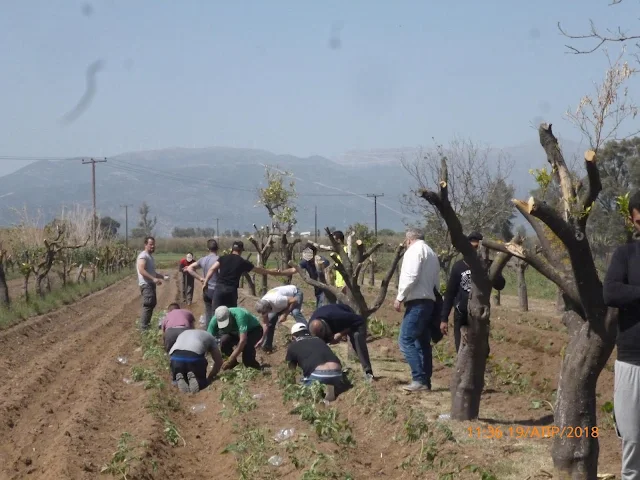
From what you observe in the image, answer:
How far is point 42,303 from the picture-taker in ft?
81.9

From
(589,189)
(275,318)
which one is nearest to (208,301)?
(275,318)

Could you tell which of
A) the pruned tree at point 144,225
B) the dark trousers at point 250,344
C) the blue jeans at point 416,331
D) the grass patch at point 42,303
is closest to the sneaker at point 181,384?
the dark trousers at point 250,344

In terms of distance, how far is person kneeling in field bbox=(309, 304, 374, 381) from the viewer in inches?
409

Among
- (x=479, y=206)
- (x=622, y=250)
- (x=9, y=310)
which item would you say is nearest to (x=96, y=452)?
(x=622, y=250)

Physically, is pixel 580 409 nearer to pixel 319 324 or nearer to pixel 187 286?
pixel 319 324

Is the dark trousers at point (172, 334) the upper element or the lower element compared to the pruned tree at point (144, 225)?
upper

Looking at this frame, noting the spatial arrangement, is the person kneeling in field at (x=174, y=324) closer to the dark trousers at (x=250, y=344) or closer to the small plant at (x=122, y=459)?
the dark trousers at (x=250, y=344)

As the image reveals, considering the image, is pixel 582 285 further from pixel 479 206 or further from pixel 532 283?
pixel 532 283

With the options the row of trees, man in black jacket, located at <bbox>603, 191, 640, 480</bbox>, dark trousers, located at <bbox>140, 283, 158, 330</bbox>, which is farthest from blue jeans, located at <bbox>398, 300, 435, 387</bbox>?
the row of trees

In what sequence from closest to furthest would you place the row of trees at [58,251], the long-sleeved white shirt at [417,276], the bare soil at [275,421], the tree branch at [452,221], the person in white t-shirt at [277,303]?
the tree branch at [452,221]
the bare soil at [275,421]
the long-sleeved white shirt at [417,276]
the person in white t-shirt at [277,303]
the row of trees at [58,251]

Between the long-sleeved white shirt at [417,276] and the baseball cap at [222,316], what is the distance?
3110mm

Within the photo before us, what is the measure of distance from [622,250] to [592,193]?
2.94ft

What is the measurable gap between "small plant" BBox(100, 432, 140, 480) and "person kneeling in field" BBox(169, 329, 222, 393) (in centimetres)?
300

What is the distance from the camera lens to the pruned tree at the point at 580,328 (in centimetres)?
528
